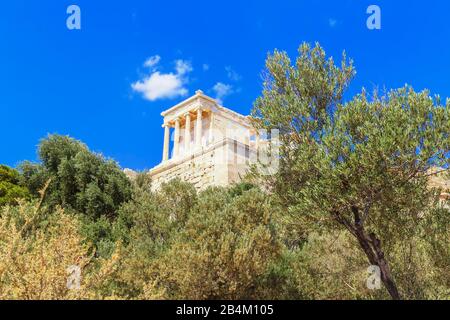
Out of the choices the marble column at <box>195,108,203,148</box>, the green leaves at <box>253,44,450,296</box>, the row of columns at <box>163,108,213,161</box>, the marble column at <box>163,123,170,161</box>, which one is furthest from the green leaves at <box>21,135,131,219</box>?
the marble column at <box>163,123,170,161</box>

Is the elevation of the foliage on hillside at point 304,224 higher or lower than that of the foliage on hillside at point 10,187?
lower

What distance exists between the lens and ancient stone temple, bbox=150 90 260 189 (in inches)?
1213

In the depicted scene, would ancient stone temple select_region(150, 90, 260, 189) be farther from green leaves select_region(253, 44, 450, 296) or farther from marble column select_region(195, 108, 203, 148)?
green leaves select_region(253, 44, 450, 296)

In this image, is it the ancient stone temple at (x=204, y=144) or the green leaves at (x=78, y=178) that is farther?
the ancient stone temple at (x=204, y=144)

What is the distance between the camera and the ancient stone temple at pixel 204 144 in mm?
30812

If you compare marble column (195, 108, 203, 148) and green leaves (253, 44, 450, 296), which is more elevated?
marble column (195, 108, 203, 148)

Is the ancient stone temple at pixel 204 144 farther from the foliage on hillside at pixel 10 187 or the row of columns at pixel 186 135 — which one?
the foliage on hillside at pixel 10 187

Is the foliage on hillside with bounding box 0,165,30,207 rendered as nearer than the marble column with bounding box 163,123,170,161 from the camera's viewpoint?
Yes

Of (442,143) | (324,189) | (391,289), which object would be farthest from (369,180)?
(391,289)

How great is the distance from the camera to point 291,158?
473 inches

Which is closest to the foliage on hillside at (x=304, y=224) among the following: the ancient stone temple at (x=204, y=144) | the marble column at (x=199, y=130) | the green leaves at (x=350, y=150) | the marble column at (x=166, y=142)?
the green leaves at (x=350, y=150)

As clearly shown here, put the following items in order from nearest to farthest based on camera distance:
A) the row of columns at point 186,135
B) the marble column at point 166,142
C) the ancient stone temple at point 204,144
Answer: the ancient stone temple at point 204,144 → the row of columns at point 186,135 → the marble column at point 166,142
